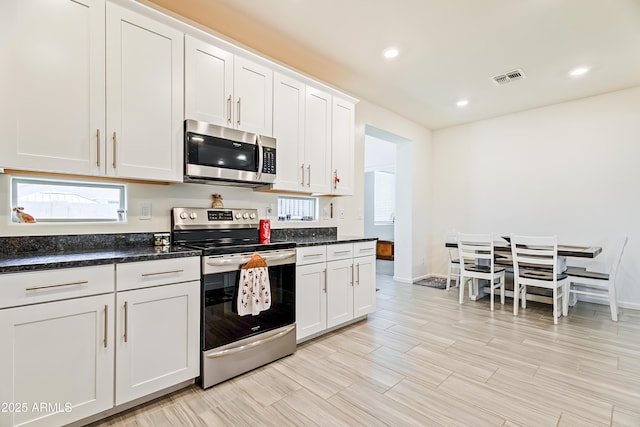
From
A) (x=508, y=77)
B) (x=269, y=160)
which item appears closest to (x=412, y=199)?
(x=508, y=77)

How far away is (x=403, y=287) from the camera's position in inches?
198

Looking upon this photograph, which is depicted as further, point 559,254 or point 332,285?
point 559,254

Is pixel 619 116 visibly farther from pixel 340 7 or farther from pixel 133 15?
pixel 133 15

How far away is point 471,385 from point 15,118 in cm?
331

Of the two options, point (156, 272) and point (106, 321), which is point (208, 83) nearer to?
point (156, 272)

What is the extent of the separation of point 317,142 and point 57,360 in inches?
104

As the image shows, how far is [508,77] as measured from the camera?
12.1ft

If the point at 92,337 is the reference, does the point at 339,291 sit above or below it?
below

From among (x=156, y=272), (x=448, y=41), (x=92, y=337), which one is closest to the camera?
(x=92, y=337)

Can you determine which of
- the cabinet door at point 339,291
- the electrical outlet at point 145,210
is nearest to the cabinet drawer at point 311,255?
the cabinet door at point 339,291

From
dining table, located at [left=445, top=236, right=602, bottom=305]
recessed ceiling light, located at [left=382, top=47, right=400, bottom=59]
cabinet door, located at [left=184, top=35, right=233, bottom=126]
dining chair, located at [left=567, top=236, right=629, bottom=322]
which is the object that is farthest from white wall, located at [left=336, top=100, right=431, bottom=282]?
cabinet door, located at [left=184, top=35, right=233, bottom=126]

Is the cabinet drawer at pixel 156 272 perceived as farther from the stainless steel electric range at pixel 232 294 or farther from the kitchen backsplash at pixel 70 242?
the kitchen backsplash at pixel 70 242

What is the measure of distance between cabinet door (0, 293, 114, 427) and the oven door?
0.56 m

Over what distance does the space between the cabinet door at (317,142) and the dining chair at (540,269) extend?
2.43 metres
